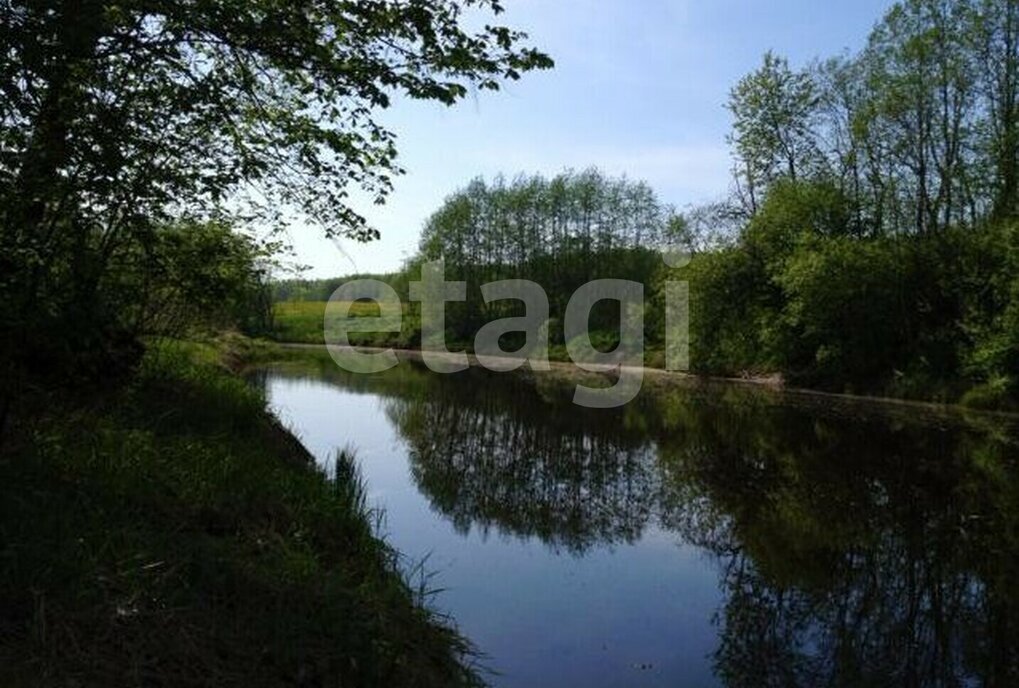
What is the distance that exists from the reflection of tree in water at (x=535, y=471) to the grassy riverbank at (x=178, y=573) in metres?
3.58

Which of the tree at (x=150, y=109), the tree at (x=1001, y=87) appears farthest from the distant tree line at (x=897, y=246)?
the tree at (x=150, y=109)

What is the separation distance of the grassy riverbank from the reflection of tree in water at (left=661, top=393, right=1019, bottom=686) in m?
2.95

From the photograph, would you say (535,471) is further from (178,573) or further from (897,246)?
(897,246)

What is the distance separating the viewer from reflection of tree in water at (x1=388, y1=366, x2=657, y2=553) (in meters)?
11.0

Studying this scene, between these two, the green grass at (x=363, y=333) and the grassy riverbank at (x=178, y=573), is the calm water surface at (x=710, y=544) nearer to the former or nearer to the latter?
the grassy riverbank at (x=178, y=573)

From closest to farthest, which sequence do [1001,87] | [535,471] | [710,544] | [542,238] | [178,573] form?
[178,573] < [710,544] < [535,471] < [1001,87] < [542,238]

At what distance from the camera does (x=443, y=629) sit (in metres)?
6.12

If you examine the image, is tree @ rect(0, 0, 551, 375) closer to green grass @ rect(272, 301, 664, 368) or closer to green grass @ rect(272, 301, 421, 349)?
green grass @ rect(272, 301, 664, 368)

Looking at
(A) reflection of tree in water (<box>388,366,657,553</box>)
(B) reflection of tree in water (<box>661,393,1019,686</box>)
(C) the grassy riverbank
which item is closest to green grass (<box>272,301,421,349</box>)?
(A) reflection of tree in water (<box>388,366,657,553</box>)

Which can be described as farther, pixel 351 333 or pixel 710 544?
pixel 351 333

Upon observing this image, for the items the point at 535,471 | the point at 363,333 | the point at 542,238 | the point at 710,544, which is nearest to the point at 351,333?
the point at 363,333

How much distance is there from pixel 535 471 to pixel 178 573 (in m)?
10.4

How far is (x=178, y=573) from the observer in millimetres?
4676

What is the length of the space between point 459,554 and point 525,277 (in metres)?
58.4
